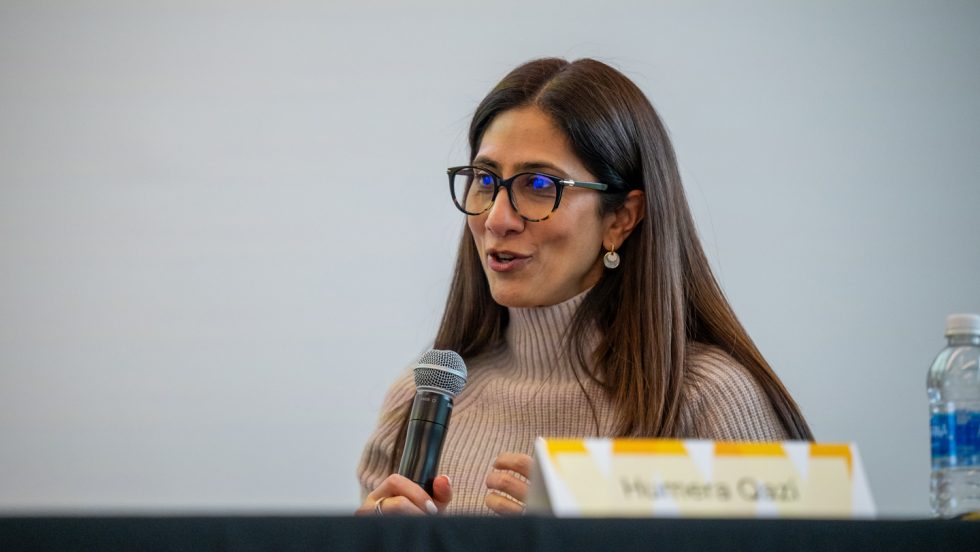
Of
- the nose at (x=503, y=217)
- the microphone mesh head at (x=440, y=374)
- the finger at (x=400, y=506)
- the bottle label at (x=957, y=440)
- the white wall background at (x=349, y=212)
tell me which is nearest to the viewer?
the bottle label at (x=957, y=440)

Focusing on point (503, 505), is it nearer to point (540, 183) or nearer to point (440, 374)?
point (440, 374)

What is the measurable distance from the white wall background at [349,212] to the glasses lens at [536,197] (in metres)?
0.97

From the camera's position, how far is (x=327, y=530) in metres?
0.79

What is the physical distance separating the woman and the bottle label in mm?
631

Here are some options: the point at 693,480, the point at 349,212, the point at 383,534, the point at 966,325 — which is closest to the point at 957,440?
the point at 966,325

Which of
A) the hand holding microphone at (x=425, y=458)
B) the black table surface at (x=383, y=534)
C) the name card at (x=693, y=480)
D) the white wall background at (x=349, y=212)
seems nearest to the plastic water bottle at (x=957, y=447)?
the name card at (x=693, y=480)

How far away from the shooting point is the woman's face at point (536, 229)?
1974 millimetres

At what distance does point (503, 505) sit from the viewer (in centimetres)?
146

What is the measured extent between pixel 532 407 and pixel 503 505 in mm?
524

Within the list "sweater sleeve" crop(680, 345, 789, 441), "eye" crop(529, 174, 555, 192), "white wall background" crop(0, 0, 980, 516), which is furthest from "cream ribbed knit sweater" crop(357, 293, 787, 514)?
"white wall background" crop(0, 0, 980, 516)

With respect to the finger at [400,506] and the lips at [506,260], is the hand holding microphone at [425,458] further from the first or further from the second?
the lips at [506,260]

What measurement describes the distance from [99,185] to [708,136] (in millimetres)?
1593

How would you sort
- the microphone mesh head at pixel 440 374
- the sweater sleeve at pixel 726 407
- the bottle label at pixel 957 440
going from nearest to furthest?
the bottle label at pixel 957 440 → the microphone mesh head at pixel 440 374 → the sweater sleeve at pixel 726 407

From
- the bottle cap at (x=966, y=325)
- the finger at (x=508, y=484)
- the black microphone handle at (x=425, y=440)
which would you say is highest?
the bottle cap at (x=966, y=325)
